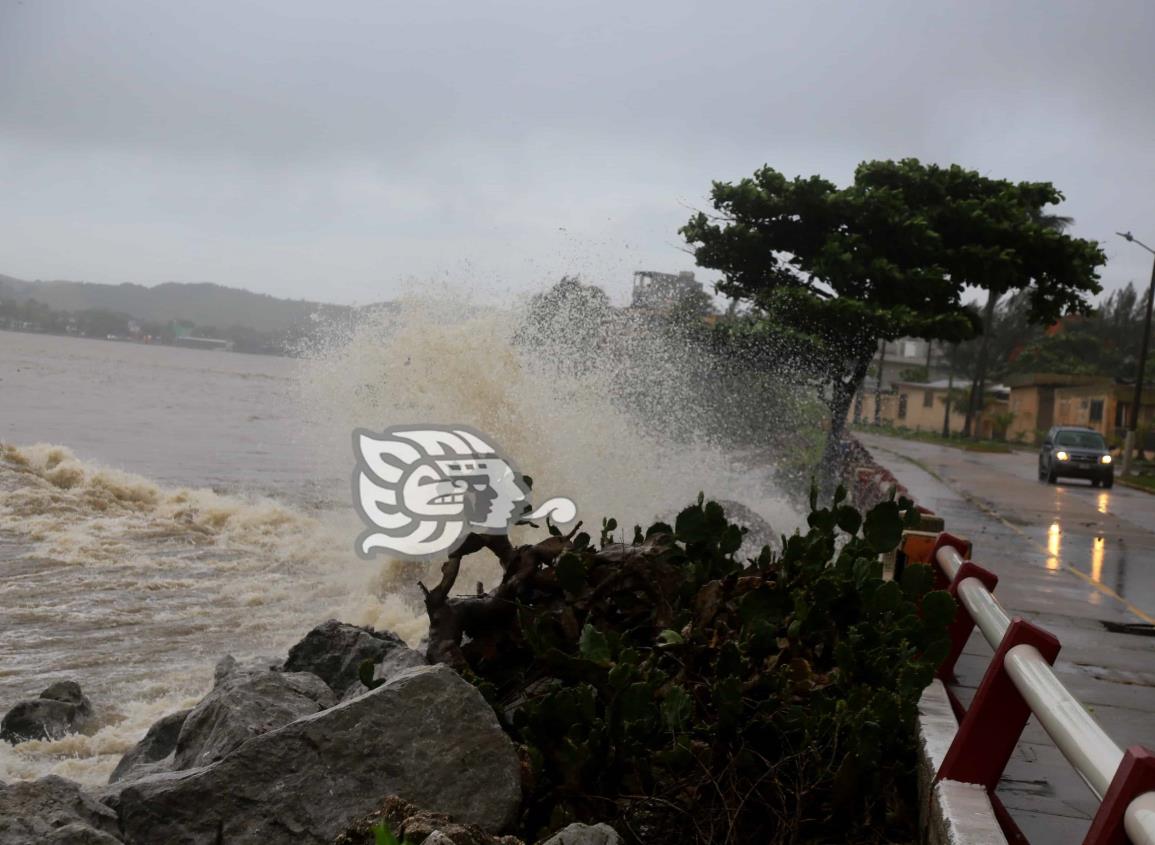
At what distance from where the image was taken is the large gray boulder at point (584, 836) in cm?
340

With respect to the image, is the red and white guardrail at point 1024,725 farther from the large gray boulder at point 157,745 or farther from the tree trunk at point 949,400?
the tree trunk at point 949,400

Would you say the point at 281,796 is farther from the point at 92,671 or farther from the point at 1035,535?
the point at 1035,535

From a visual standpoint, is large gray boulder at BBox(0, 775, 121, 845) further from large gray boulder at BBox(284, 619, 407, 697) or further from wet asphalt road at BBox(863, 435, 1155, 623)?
wet asphalt road at BBox(863, 435, 1155, 623)

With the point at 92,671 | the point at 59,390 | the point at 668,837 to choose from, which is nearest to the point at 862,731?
the point at 668,837

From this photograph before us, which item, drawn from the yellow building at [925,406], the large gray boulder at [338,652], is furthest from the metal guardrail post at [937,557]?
the yellow building at [925,406]

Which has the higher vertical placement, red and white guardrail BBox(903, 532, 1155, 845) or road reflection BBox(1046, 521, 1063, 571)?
red and white guardrail BBox(903, 532, 1155, 845)

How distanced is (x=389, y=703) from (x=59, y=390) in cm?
7051

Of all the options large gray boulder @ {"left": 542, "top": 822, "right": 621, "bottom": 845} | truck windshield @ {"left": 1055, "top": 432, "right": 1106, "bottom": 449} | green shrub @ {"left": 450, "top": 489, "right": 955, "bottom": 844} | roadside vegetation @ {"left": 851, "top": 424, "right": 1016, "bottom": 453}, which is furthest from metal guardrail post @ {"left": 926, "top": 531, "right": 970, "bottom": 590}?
roadside vegetation @ {"left": 851, "top": 424, "right": 1016, "bottom": 453}

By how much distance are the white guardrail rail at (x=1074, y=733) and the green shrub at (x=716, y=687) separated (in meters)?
0.36

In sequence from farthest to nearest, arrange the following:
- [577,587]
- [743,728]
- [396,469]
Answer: [396,469], [577,587], [743,728]

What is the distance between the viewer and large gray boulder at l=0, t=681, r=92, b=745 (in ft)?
25.7

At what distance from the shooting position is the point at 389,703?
4105 mm

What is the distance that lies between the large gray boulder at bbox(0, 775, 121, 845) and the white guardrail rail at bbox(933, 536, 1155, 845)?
2466 mm

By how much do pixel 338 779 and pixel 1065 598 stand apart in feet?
31.7
